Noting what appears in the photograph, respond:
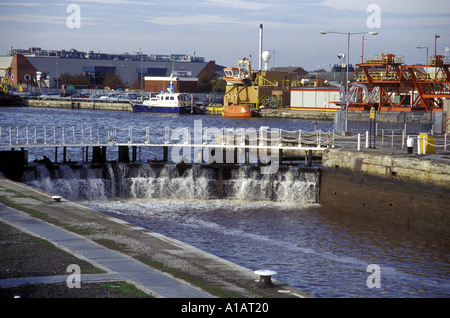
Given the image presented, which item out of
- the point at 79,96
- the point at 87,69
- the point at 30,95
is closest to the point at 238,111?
the point at 79,96

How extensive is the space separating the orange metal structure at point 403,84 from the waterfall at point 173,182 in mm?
31814

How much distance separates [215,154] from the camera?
37.7 metres

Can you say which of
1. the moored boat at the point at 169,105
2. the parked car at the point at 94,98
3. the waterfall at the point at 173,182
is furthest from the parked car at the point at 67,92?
the waterfall at the point at 173,182

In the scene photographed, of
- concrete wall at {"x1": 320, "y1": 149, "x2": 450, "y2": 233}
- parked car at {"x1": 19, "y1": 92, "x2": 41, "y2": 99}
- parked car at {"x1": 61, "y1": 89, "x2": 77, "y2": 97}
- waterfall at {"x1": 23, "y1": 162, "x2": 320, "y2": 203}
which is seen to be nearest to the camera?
concrete wall at {"x1": 320, "y1": 149, "x2": 450, "y2": 233}

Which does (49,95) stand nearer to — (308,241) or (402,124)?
(402,124)

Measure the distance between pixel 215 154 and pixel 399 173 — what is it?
1213cm

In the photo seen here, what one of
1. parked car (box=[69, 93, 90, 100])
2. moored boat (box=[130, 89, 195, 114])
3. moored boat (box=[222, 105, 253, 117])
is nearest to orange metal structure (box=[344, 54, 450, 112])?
moored boat (box=[222, 105, 253, 117])

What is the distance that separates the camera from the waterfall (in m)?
35.4

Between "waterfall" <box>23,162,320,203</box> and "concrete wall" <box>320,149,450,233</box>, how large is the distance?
1761 millimetres

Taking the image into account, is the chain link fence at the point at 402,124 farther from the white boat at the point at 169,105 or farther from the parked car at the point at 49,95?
the parked car at the point at 49,95

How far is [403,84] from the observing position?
74.7 meters

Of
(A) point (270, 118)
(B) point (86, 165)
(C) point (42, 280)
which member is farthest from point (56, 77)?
(C) point (42, 280)

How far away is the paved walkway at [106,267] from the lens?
1338 cm

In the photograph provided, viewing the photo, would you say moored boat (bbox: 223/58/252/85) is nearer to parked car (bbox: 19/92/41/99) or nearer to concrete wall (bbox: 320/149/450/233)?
parked car (bbox: 19/92/41/99)
